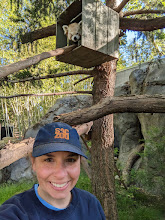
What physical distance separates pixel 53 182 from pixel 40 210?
5.8 inches

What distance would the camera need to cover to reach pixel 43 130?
3.60ft

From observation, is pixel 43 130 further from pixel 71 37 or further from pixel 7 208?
pixel 71 37

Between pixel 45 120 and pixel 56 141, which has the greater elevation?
pixel 56 141

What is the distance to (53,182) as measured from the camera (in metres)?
1.00

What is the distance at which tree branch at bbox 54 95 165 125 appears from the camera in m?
2.45

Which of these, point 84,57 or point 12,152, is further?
point 84,57

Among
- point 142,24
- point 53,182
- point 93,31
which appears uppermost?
point 142,24

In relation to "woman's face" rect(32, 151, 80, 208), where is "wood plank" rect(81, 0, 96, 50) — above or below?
above

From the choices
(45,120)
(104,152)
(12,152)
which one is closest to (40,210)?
(12,152)

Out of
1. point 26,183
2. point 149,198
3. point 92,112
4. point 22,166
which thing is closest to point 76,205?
point 92,112

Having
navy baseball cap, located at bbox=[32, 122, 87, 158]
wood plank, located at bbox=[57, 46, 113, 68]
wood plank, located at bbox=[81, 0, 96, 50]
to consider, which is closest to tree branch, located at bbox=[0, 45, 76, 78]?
wood plank, located at bbox=[57, 46, 113, 68]

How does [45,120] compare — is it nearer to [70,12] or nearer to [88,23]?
[70,12]

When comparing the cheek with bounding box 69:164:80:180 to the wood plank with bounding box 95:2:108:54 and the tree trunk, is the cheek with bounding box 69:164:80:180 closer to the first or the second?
the wood plank with bounding box 95:2:108:54

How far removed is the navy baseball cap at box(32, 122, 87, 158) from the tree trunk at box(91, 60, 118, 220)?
290cm
